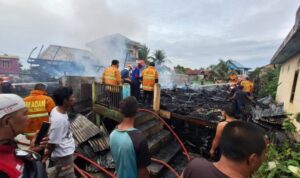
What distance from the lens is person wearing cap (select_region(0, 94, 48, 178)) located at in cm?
118

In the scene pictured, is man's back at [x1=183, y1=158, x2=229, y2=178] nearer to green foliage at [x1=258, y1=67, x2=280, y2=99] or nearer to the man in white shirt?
the man in white shirt

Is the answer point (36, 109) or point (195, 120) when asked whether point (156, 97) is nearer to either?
point (195, 120)

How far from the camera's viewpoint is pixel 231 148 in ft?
4.27

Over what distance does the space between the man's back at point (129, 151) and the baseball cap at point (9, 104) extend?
106cm

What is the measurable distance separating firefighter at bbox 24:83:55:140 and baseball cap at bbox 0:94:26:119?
206 cm

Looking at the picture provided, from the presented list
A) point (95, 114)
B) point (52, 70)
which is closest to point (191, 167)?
point (95, 114)

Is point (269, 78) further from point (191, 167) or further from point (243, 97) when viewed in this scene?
point (191, 167)

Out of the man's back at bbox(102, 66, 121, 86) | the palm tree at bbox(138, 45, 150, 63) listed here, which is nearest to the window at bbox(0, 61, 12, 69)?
the palm tree at bbox(138, 45, 150, 63)

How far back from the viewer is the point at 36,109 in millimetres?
3244

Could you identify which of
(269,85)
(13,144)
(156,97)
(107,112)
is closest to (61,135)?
(13,144)

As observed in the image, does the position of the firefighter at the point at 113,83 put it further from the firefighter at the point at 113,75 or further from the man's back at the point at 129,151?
the man's back at the point at 129,151

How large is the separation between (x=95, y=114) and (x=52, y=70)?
9.58 metres

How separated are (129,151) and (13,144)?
43.7 inches

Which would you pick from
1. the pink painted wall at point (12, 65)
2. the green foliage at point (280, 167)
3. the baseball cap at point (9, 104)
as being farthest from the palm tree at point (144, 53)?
the baseball cap at point (9, 104)
